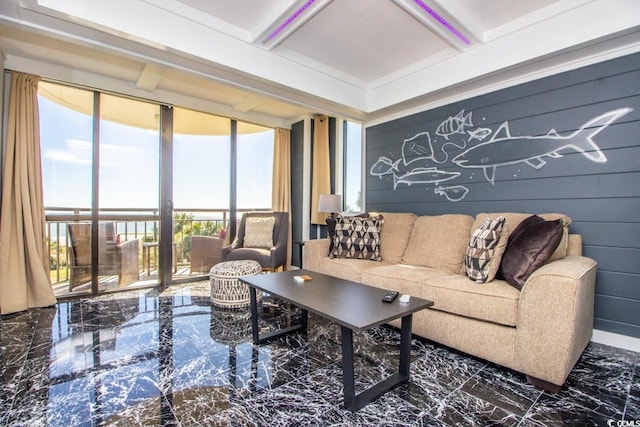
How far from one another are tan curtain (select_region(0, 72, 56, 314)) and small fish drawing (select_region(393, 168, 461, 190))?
3.87 metres

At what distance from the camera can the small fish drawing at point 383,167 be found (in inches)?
Answer: 152

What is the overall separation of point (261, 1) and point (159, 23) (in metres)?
0.79

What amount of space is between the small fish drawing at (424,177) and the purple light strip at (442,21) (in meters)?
1.24

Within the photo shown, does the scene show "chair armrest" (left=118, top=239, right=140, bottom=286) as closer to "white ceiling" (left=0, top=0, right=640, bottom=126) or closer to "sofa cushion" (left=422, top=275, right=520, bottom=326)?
"white ceiling" (left=0, top=0, right=640, bottom=126)

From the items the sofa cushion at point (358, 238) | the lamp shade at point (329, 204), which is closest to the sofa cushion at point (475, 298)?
the sofa cushion at point (358, 238)

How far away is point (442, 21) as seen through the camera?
249 cm

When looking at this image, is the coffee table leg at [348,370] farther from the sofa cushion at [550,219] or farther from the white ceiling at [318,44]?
the white ceiling at [318,44]

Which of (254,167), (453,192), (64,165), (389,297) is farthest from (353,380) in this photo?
(254,167)

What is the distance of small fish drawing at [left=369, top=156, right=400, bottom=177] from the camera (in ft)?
12.7

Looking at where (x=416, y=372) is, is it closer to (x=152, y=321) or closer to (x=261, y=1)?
(x=152, y=321)

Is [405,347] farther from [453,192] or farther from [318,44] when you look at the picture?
[318,44]

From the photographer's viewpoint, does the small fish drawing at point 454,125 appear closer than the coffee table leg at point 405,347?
No

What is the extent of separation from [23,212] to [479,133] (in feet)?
14.8

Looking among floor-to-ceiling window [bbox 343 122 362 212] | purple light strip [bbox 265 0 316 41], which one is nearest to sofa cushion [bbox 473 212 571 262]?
floor-to-ceiling window [bbox 343 122 362 212]
